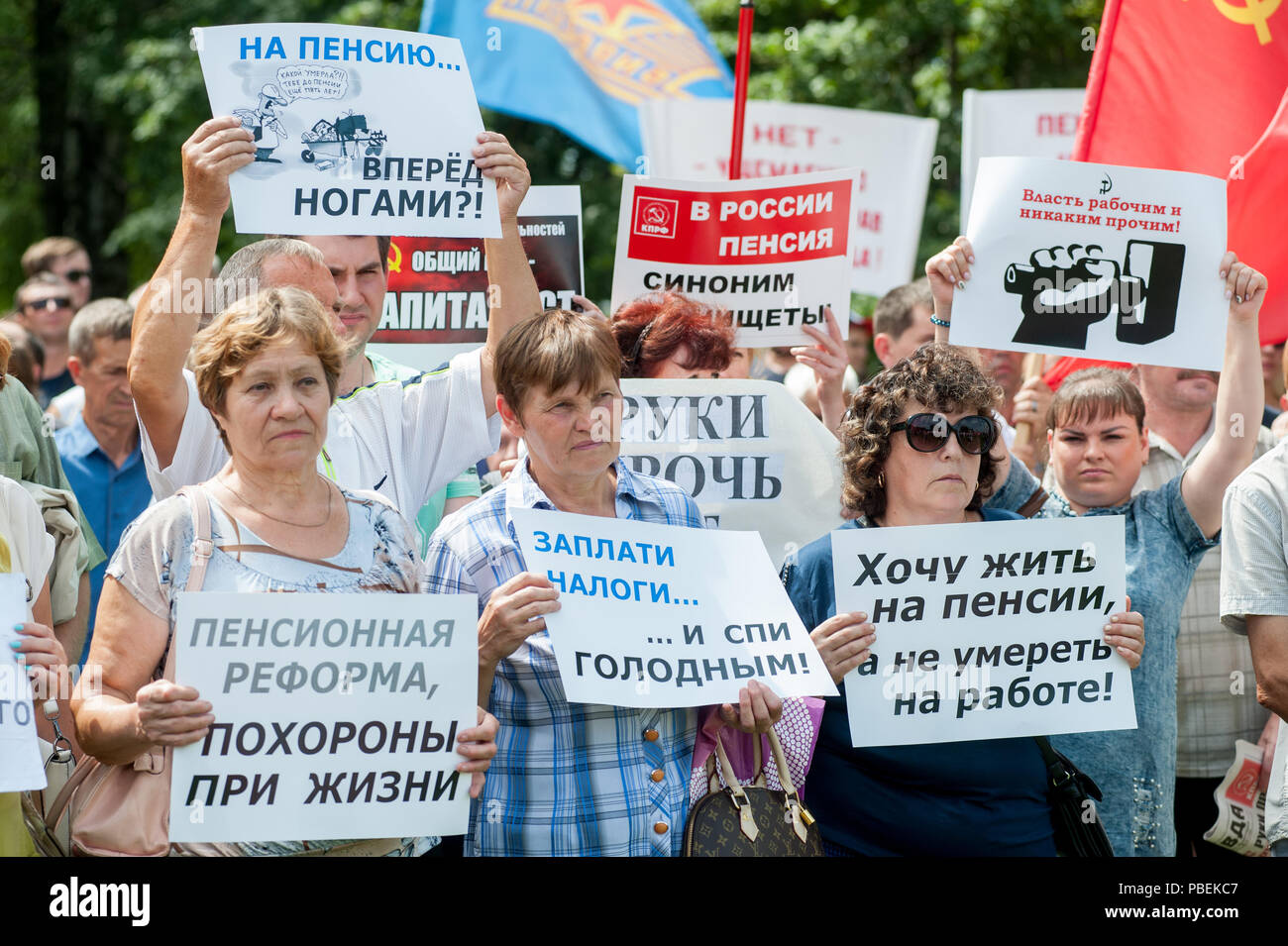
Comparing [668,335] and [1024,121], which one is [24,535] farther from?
[1024,121]

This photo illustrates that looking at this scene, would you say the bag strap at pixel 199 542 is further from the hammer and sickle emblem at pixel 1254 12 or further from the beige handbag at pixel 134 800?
the hammer and sickle emblem at pixel 1254 12

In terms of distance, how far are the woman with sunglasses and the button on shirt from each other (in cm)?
322

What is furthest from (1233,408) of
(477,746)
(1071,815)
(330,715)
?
(330,715)

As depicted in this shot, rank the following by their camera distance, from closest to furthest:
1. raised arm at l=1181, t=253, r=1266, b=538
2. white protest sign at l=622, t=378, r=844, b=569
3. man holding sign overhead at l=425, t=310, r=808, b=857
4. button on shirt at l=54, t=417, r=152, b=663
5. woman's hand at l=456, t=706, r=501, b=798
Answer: woman's hand at l=456, t=706, r=501, b=798, man holding sign overhead at l=425, t=310, r=808, b=857, raised arm at l=1181, t=253, r=1266, b=538, white protest sign at l=622, t=378, r=844, b=569, button on shirt at l=54, t=417, r=152, b=663

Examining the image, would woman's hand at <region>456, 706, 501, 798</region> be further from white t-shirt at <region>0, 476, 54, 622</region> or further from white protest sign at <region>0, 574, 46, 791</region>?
white t-shirt at <region>0, 476, 54, 622</region>

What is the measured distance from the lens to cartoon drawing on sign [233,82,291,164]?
405 centimetres

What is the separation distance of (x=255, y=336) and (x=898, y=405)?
160 cm

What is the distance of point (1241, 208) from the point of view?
540cm

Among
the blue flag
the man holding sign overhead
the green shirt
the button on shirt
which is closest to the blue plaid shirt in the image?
the man holding sign overhead

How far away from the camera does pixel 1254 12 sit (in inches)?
226

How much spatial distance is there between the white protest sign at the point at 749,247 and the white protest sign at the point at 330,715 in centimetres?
221

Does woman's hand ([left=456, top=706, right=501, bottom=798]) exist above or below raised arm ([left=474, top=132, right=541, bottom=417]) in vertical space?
below

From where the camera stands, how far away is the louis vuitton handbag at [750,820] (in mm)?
3518
